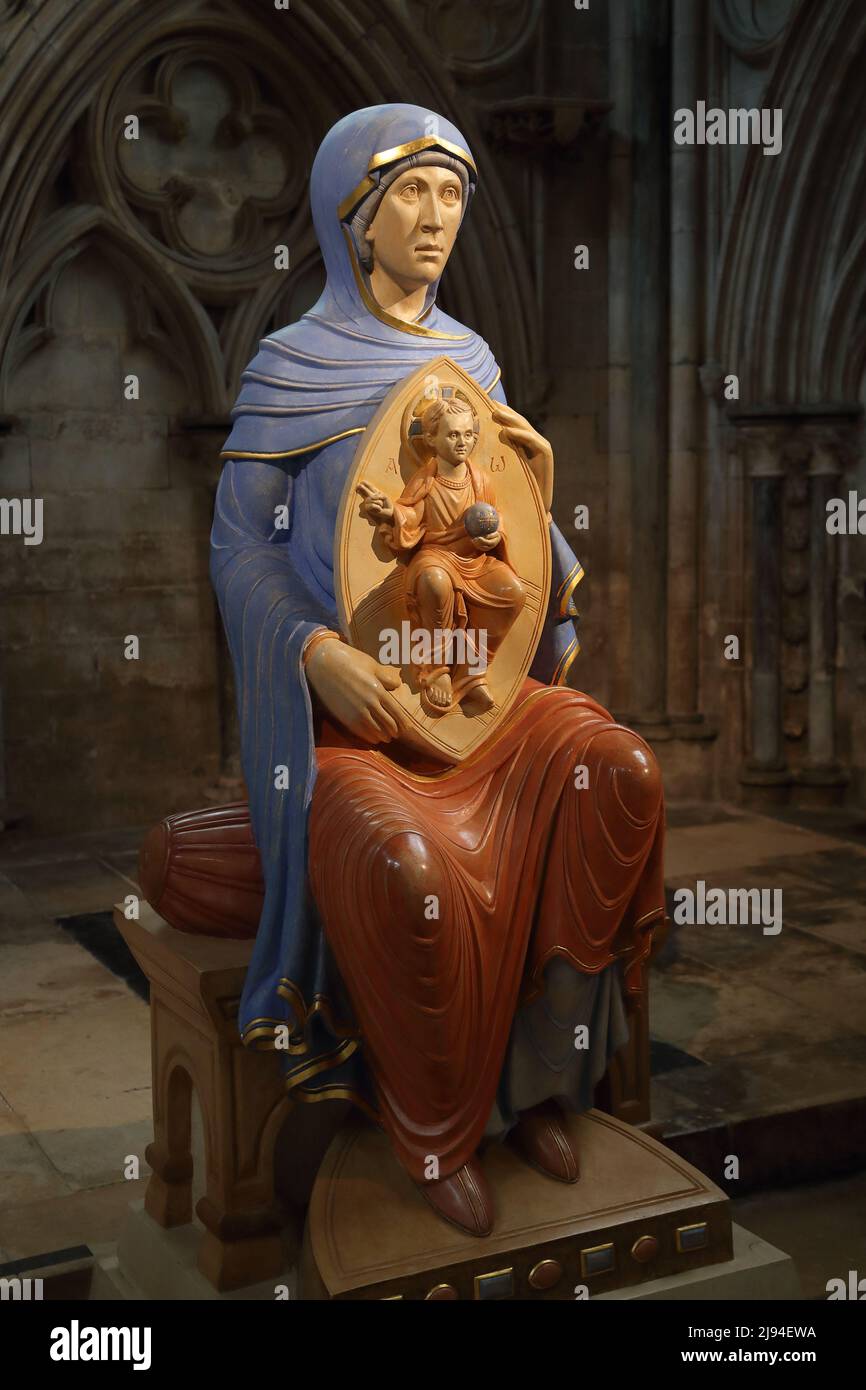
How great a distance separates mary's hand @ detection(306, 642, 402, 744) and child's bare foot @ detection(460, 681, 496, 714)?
137 mm

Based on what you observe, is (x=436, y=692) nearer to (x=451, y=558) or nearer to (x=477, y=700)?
(x=477, y=700)

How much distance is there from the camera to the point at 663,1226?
9.25 ft

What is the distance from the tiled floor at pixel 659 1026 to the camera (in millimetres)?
3791

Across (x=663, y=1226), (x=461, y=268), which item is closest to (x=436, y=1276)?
(x=663, y=1226)

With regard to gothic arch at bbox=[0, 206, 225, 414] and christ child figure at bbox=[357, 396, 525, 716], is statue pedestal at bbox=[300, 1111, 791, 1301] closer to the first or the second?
christ child figure at bbox=[357, 396, 525, 716]

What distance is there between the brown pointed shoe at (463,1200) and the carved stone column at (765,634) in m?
4.85

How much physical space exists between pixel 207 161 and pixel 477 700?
5.04 metres

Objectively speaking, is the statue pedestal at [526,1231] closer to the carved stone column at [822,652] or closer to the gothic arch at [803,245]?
the carved stone column at [822,652]

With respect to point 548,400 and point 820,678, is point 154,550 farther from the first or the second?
point 820,678

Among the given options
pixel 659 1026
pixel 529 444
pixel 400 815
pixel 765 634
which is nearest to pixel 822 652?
pixel 765 634

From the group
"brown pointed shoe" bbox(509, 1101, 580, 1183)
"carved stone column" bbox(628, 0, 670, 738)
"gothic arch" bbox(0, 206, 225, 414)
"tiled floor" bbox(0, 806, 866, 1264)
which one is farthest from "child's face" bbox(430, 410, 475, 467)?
"carved stone column" bbox(628, 0, 670, 738)

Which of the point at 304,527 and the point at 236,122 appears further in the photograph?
the point at 236,122

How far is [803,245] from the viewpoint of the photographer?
702cm

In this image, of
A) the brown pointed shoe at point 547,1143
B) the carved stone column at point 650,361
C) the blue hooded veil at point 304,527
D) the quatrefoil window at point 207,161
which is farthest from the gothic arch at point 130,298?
the brown pointed shoe at point 547,1143
